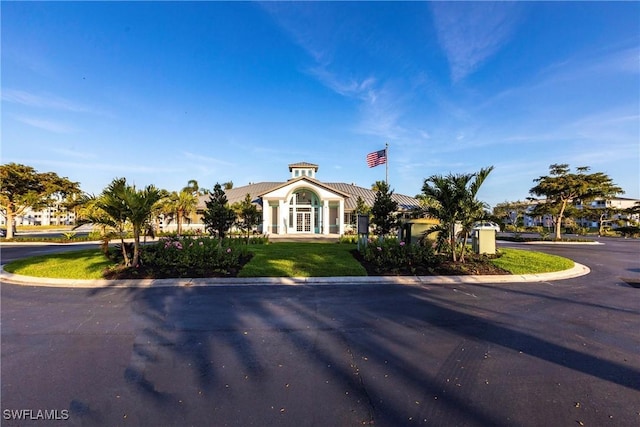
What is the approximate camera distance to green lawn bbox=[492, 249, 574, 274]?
11.5m

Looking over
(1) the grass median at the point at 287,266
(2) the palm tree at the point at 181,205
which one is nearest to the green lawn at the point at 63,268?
(1) the grass median at the point at 287,266

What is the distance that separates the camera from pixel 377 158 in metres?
27.1

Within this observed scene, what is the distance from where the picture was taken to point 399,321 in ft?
20.0

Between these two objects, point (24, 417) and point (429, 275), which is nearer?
point (24, 417)

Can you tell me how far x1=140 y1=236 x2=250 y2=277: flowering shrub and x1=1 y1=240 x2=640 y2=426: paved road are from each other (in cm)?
276

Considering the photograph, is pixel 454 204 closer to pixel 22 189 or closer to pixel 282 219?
pixel 282 219

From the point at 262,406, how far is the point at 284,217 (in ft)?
97.7

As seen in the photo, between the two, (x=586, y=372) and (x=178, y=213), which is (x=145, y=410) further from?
(x=178, y=213)

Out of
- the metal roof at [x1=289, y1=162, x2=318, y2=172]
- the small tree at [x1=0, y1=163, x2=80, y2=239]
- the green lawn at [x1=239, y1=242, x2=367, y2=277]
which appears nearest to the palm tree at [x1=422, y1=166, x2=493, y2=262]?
the green lawn at [x1=239, y1=242, x2=367, y2=277]

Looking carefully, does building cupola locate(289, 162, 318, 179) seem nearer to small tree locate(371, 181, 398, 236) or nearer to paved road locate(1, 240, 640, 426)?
small tree locate(371, 181, 398, 236)

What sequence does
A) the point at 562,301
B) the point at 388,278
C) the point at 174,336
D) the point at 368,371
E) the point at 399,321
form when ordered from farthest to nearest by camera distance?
the point at 388,278
the point at 562,301
the point at 399,321
the point at 174,336
the point at 368,371

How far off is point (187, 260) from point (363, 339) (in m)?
7.99

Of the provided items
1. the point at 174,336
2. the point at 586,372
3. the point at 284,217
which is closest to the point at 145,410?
the point at 174,336

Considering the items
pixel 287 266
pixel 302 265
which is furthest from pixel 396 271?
pixel 287 266
